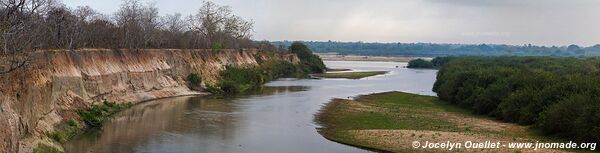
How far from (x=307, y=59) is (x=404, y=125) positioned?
10209 centimetres

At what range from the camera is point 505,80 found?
5116cm

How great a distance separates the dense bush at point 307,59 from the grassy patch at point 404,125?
77.7m

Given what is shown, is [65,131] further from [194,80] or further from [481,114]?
[194,80]

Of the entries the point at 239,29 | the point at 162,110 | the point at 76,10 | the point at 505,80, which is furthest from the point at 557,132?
the point at 239,29

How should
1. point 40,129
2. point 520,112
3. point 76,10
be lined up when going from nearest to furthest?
point 40,129 → point 520,112 → point 76,10

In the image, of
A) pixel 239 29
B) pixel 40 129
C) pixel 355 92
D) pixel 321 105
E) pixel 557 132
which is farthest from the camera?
pixel 239 29

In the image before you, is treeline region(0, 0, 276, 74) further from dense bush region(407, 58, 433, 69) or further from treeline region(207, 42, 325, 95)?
dense bush region(407, 58, 433, 69)

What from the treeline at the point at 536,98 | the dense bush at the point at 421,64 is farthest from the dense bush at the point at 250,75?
the dense bush at the point at 421,64

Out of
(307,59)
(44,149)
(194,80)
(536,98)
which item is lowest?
(307,59)

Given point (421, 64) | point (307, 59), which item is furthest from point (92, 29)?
point (421, 64)

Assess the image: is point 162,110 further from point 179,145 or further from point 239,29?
point 239,29

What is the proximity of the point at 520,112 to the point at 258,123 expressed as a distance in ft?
60.6

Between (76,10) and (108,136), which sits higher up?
(76,10)

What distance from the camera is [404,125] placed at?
134ft
